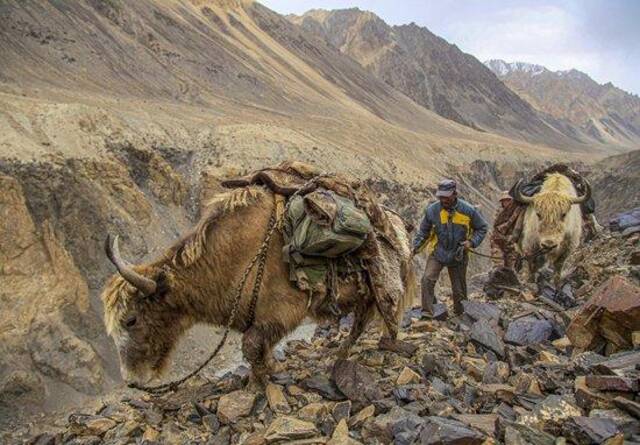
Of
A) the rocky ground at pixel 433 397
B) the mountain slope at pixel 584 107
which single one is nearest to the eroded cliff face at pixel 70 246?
the rocky ground at pixel 433 397

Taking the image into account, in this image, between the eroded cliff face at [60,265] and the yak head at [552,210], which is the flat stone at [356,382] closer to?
the yak head at [552,210]

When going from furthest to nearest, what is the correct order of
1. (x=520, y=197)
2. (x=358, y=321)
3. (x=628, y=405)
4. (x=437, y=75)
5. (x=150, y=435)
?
(x=437, y=75), (x=520, y=197), (x=358, y=321), (x=150, y=435), (x=628, y=405)

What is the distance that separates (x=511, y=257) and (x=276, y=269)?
5625 mm

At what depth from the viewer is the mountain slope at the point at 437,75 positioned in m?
82.2

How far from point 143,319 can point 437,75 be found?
9184 centimetres

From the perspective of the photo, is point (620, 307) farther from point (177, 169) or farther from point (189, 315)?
point (177, 169)

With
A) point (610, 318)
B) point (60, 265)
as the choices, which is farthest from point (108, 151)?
point (610, 318)

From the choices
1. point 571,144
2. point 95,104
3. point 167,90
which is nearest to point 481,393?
point 95,104

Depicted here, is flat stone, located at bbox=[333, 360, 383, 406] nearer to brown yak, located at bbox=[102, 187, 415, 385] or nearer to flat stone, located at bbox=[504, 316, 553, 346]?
brown yak, located at bbox=[102, 187, 415, 385]

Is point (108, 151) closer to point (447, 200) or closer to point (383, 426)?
point (447, 200)

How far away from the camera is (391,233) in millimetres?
4574

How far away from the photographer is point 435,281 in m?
6.24

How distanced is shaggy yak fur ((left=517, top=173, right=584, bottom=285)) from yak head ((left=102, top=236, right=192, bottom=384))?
5338 mm

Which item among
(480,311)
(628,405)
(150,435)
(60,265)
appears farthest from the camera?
(60,265)
